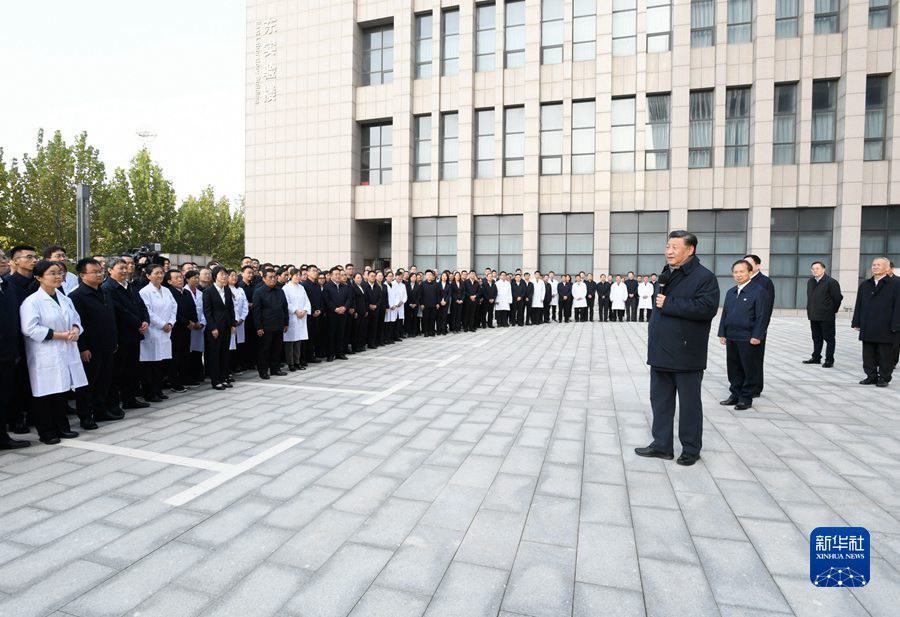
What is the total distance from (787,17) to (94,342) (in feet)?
97.1

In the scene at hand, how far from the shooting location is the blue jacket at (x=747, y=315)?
23.4 feet

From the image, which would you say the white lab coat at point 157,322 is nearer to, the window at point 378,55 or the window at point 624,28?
the window at point 378,55

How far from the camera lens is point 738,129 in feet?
78.0

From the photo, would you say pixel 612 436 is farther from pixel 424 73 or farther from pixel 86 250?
pixel 424 73

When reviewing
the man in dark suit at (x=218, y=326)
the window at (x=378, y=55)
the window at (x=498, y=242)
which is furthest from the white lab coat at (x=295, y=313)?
the window at (x=378, y=55)

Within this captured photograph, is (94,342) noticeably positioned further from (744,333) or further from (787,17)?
(787,17)

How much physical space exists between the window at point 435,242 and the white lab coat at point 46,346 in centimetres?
2231

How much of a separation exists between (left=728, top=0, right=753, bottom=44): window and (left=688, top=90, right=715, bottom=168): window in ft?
9.22

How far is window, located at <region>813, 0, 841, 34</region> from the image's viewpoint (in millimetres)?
23000

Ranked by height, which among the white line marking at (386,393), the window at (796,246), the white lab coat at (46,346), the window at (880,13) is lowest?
the white line marking at (386,393)

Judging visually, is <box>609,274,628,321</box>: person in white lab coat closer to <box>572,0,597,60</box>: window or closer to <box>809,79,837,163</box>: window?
<box>809,79,837,163</box>: window

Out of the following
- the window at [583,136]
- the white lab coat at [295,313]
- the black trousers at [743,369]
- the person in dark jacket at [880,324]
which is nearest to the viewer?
the black trousers at [743,369]

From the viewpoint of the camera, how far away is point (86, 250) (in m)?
10.2

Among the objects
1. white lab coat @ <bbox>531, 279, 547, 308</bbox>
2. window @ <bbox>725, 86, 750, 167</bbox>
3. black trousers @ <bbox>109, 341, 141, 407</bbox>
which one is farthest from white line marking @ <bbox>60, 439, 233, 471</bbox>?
window @ <bbox>725, 86, 750, 167</bbox>
